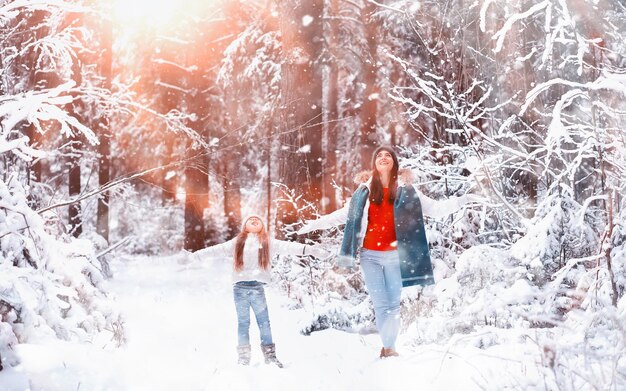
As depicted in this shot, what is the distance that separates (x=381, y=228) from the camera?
532cm

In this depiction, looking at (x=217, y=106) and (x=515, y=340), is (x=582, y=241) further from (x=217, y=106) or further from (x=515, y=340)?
(x=217, y=106)

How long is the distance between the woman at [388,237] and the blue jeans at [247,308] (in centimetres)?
128

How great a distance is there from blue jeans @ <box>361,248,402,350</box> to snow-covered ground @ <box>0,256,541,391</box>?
420 mm

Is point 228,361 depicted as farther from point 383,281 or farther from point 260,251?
point 383,281

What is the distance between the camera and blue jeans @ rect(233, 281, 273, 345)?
19.7 feet

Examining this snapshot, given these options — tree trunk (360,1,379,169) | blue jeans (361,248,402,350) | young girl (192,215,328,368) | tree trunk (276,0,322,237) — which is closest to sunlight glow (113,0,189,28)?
tree trunk (360,1,379,169)

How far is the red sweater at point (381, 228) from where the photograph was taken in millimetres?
5297

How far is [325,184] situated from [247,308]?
20.9 feet

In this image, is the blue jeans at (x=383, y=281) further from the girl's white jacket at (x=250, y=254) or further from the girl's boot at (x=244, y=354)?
the girl's boot at (x=244, y=354)

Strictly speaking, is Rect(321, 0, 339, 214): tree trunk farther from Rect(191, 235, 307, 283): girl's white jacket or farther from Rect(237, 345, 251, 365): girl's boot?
Rect(237, 345, 251, 365): girl's boot

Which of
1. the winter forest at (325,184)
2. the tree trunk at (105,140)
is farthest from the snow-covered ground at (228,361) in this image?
the tree trunk at (105,140)

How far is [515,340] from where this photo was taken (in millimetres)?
4238

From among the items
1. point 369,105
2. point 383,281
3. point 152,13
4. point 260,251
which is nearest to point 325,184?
Result: point 369,105

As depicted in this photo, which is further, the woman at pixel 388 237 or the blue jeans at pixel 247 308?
the blue jeans at pixel 247 308
